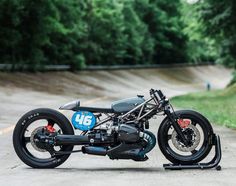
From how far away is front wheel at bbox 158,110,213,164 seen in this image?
839 centimetres

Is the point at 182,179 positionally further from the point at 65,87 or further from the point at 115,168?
the point at 65,87

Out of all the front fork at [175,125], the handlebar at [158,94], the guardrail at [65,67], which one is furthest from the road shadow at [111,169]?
the guardrail at [65,67]

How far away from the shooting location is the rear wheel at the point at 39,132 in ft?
27.4

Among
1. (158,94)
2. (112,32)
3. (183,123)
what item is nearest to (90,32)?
(112,32)

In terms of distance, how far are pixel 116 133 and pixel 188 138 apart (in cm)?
93

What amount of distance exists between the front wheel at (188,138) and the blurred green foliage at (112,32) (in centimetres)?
2292

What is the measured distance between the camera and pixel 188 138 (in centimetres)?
842

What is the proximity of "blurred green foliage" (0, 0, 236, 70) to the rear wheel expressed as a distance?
23.3 m

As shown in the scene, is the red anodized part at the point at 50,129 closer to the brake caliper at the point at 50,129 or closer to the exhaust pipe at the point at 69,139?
the brake caliper at the point at 50,129

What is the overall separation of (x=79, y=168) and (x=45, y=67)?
1465 inches

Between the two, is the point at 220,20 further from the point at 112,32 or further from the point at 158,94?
the point at 112,32

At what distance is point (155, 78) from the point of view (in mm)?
68438

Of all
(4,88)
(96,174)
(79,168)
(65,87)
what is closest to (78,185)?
(96,174)

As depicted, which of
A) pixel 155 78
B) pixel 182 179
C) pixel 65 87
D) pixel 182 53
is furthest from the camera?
pixel 182 53
